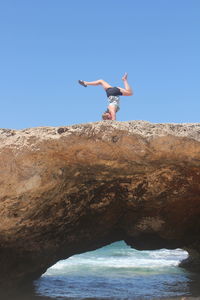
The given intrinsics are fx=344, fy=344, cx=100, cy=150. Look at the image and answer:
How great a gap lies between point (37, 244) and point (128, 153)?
2.87 meters

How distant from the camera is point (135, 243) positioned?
891 centimetres

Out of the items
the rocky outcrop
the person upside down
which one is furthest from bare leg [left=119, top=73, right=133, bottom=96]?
the rocky outcrop

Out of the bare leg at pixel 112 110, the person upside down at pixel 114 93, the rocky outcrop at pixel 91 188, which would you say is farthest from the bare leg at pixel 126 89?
the rocky outcrop at pixel 91 188

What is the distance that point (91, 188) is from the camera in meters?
6.02

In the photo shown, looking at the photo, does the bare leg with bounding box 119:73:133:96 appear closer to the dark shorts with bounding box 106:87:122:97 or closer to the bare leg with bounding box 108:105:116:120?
the dark shorts with bounding box 106:87:122:97

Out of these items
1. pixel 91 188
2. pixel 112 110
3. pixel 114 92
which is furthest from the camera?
pixel 91 188

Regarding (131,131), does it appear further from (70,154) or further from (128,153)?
(70,154)

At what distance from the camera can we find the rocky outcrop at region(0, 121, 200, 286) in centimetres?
470

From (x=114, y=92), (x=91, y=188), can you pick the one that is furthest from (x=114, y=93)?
(x=91, y=188)

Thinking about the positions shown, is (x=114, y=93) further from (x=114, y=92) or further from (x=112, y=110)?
(x=112, y=110)

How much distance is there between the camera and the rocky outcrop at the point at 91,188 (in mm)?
4699

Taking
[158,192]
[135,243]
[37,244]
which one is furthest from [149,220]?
[37,244]

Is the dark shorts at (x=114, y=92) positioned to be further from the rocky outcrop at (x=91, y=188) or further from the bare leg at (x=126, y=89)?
the rocky outcrop at (x=91, y=188)

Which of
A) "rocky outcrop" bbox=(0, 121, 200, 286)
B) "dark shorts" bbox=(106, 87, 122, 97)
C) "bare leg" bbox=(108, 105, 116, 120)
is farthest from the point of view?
"dark shorts" bbox=(106, 87, 122, 97)
